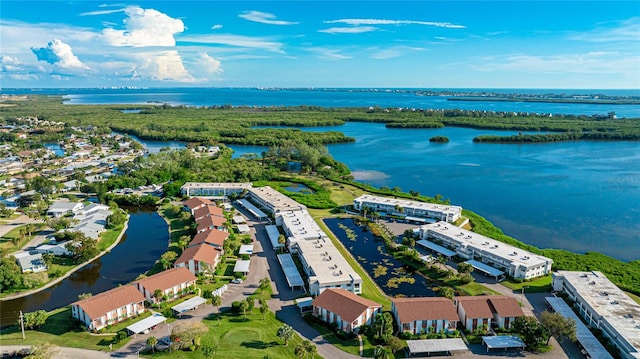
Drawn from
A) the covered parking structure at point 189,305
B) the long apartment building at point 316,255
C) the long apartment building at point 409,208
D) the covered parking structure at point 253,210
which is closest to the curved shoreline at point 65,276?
the covered parking structure at point 189,305

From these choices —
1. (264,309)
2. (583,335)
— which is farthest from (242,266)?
(583,335)

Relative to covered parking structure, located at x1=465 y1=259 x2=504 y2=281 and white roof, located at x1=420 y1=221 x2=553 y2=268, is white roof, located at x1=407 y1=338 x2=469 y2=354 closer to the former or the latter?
covered parking structure, located at x1=465 y1=259 x2=504 y2=281

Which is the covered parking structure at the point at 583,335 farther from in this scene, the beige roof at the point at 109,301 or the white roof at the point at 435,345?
the beige roof at the point at 109,301

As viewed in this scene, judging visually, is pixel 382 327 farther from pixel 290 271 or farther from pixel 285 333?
pixel 290 271

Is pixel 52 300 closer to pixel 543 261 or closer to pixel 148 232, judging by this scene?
pixel 148 232

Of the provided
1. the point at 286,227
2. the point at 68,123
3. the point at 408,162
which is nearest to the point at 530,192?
the point at 408,162

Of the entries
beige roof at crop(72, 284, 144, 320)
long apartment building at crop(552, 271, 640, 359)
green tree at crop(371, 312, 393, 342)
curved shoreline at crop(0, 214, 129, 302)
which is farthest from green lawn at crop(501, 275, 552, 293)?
curved shoreline at crop(0, 214, 129, 302)
